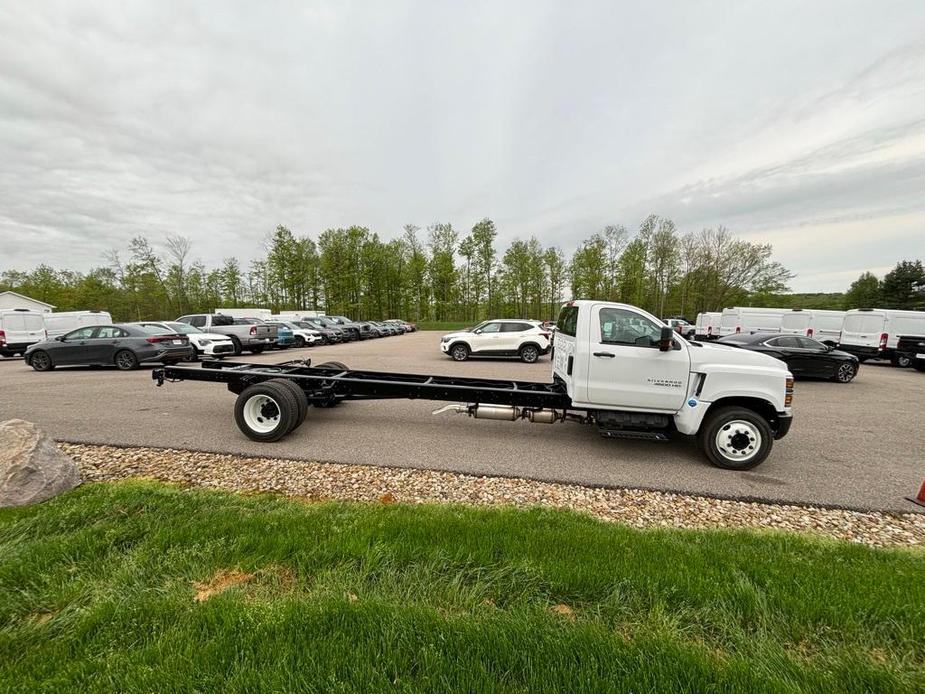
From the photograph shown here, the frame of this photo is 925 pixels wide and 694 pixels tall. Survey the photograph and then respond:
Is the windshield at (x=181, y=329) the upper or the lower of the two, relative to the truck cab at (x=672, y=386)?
upper

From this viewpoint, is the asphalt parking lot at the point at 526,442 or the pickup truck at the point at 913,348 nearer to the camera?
the asphalt parking lot at the point at 526,442

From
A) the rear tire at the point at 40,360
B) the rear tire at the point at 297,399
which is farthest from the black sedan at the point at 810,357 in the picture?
the rear tire at the point at 40,360

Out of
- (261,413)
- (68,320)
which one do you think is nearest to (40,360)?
(68,320)

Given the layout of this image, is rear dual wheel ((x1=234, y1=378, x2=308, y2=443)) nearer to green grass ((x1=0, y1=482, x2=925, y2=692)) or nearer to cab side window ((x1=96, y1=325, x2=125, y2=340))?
green grass ((x1=0, y1=482, x2=925, y2=692))

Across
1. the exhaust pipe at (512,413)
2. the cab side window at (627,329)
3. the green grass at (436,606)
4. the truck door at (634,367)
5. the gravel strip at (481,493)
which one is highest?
the cab side window at (627,329)

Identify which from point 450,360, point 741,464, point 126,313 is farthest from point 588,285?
point 126,313

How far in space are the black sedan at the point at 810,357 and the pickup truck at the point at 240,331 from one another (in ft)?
63.1

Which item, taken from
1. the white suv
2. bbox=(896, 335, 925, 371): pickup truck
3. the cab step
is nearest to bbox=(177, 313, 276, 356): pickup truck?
the white suv

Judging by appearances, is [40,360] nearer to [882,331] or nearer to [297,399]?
[297,399]

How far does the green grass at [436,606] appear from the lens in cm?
169

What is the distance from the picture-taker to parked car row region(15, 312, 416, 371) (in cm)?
1184

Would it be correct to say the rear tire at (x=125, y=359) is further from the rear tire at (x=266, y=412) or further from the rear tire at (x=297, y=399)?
the rear tire at (x=297, y=399)

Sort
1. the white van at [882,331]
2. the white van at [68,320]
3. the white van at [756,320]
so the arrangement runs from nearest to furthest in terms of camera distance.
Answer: the white van at [882,331] < the white van at [68,320] < the white van at [756,320]

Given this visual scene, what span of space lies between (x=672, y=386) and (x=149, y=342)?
15.0 m
